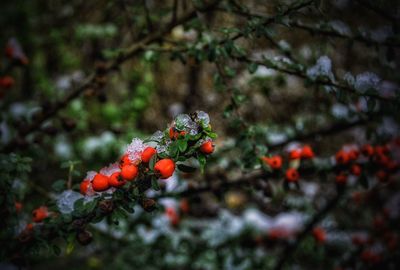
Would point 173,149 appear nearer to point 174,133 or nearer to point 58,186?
point 174,133

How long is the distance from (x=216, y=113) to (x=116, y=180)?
96.9 inches

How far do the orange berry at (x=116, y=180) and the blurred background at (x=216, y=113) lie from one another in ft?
1.11

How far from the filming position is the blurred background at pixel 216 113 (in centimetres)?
146

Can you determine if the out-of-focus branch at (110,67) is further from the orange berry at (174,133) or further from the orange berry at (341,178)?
the orange berry at (341,178)

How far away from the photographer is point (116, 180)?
0.98m

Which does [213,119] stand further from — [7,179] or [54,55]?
[7,179]

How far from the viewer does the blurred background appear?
1461mm

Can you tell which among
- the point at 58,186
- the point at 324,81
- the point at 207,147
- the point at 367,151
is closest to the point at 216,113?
the point at 367,151

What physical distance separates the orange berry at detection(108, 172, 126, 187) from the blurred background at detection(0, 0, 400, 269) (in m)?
0.34

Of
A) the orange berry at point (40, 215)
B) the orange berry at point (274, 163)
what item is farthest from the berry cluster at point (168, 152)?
the orange berry at point (274, 163)

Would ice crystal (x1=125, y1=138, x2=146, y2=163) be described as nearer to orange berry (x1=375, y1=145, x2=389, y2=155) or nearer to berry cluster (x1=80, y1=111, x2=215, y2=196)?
berry cluster (x1=80, y1=111, x2=215, y2=196)

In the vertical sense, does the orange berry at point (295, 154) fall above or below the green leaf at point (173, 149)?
above

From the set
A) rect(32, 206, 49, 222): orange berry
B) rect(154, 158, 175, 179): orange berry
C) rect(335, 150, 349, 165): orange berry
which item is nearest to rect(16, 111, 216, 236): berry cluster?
rect(154, 158, 175, 179): orange berry

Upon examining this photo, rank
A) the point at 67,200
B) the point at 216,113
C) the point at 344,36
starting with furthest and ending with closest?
the point at 216,113
the point at 344,36
the point at 67,200
